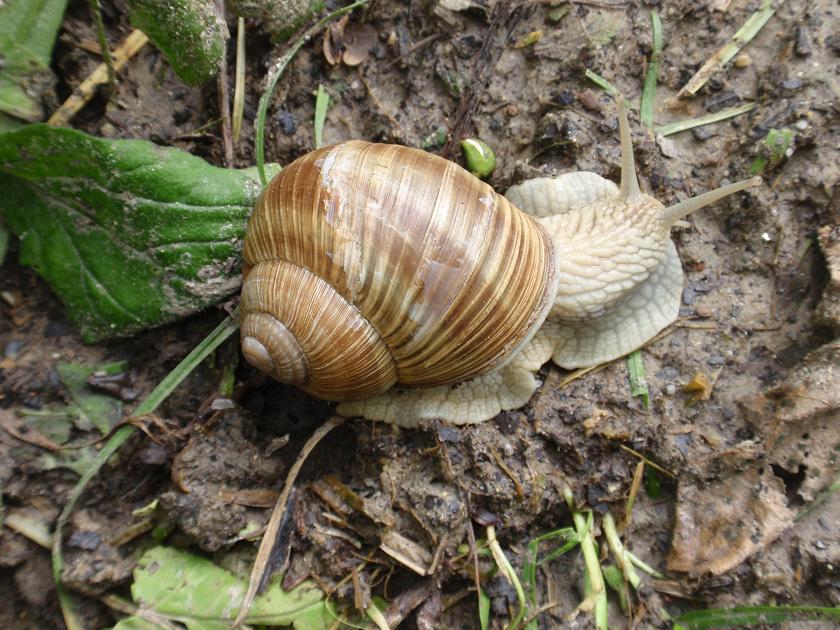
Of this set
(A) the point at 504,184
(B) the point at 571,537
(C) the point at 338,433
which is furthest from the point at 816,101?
(C) the point at 338,433

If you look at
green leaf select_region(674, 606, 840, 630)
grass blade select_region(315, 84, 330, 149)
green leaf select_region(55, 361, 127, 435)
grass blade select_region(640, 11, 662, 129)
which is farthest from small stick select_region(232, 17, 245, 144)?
green leaf select_region(674, 606, 840, 630)

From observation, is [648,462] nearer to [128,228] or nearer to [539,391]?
[539,391]

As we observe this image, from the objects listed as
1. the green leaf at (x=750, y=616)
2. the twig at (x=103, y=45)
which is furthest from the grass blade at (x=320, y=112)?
the green leaf at (x=750, y=616)

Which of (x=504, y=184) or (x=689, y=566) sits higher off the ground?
(x=504, y=184)

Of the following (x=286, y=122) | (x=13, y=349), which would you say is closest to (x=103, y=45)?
(x=286, y=122)

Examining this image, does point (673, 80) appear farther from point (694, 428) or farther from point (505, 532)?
point (505, 532)

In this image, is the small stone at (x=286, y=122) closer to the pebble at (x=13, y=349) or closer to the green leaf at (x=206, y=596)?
the pebble at (x=13, y=349)

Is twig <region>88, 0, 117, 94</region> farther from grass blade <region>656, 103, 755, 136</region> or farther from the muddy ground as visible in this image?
grass blade <region>656, 103, 755, 136</region>
